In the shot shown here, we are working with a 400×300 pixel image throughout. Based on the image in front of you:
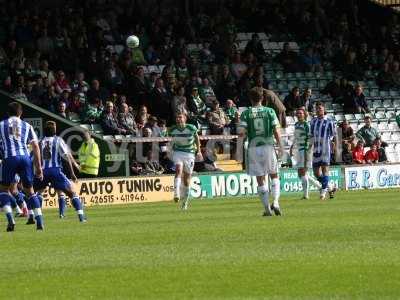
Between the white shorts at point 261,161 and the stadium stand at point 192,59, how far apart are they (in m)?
11.4

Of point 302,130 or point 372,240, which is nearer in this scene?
point 372,240

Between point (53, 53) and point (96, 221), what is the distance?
1283cm

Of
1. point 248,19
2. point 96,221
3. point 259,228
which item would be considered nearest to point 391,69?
point 248,19

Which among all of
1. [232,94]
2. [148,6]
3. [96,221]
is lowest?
[96,221]

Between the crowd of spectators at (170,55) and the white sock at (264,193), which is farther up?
the crowd of spectators at (170,55)

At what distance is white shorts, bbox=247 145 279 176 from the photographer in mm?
21031

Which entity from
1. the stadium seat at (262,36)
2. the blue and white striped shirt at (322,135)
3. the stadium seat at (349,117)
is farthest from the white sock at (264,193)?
the stadium seat at (262,36)

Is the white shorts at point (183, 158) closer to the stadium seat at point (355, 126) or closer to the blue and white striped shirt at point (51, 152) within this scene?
the blue and white striped shirt at point (51, 152)

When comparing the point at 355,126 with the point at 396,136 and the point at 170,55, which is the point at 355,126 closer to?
the point at 396,136

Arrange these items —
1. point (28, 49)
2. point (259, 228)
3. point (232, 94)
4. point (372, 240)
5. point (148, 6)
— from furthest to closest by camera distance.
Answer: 1. point (148, 6)
2. point (232, 94)
3. point (28, 49)
4. point (259, 228)
5. point (372, 240)

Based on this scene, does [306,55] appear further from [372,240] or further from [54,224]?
[372,240]

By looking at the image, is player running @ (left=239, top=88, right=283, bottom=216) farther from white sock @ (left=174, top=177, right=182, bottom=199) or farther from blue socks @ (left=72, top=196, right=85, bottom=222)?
white sock @ (left=174, top=177, right=182, bottom=199)

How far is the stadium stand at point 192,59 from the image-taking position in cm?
3288

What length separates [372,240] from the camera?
14.7 metres
